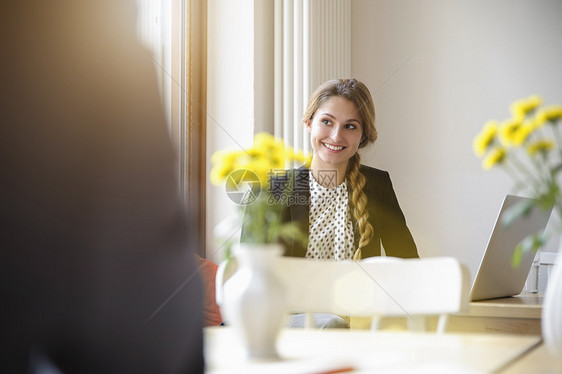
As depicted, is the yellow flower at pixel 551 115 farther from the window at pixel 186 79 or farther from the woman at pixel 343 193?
the window at pixel 186 79

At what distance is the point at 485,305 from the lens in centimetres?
151

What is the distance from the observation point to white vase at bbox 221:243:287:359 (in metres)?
0.80

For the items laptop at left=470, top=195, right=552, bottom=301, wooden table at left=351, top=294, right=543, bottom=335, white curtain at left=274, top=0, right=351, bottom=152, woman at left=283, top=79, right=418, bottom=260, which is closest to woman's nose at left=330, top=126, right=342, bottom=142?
woman at left=283, top=79, right=418, bottom=260

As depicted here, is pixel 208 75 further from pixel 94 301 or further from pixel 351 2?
pixel 94 301

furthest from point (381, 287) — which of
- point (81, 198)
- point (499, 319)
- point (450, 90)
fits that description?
point (450, 90)

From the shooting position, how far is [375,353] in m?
0.85

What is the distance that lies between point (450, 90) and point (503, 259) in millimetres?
1794

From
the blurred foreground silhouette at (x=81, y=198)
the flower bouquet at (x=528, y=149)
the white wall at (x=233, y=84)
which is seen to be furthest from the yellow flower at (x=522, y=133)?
the white wall at (x=233, y=84)

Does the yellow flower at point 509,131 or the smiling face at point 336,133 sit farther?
the smiling face at point 336,133

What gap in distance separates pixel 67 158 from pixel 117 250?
8cm

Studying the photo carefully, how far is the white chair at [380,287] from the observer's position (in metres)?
1.26

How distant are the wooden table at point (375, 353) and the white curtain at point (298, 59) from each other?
2.27 meters

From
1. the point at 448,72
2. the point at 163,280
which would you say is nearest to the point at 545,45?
the point at 448,72

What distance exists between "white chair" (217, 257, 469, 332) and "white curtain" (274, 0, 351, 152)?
1851mm
